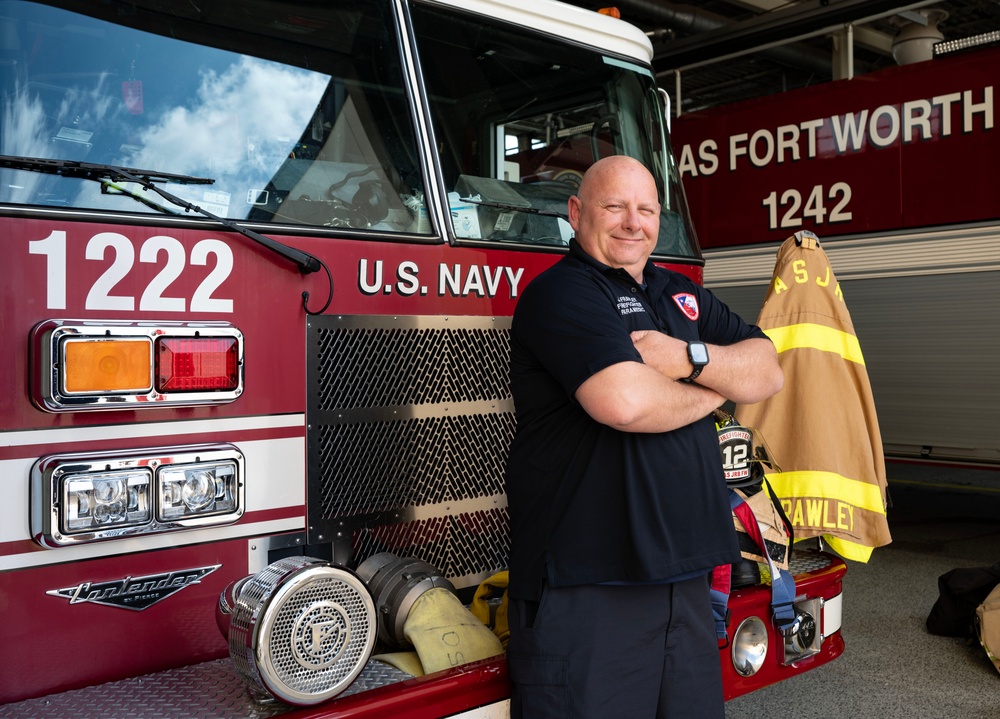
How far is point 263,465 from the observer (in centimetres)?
233

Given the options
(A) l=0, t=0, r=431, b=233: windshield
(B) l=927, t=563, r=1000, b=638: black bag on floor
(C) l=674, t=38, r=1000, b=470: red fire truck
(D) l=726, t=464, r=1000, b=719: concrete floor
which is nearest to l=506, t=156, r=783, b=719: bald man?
(A) l=0, t=0, r=431, b=233: windshield

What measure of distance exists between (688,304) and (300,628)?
51.1 inches

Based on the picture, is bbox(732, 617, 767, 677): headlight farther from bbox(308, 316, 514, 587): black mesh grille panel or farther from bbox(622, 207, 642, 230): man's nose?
bbox(622, 207, 642, 230): man's nose

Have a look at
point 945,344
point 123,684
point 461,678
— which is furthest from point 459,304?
point 945,344

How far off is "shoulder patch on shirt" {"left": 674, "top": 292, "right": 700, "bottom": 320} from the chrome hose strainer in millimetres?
1102

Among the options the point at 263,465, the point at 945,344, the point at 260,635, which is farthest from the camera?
the point at 945,344

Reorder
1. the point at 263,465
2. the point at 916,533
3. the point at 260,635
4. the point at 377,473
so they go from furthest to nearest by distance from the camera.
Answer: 1. the point at 916,533
2. the point at 377,473
3. the point at 263,465
4. the point at 260,635

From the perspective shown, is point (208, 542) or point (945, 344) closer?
point (208, 542)

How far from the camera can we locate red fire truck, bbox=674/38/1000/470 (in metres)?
5.88

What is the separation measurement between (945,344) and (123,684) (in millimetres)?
5408

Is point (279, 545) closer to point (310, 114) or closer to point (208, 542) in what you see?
point (208, 542)

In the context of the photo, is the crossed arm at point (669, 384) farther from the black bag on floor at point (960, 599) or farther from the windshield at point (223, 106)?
the black bag on floor at point (960, 599)

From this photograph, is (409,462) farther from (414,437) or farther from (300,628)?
(300,628)

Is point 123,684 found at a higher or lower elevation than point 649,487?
lower
